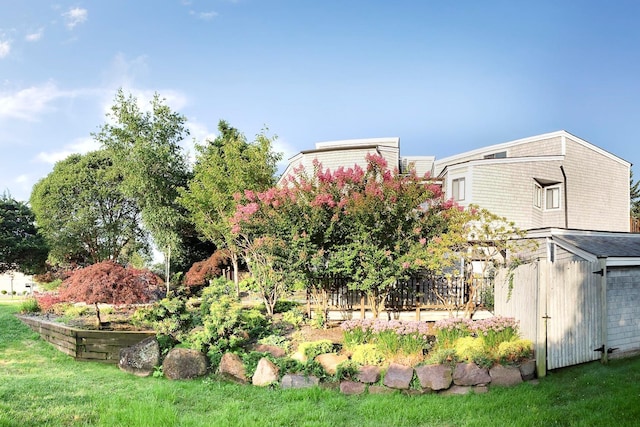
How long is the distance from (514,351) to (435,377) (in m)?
1.73

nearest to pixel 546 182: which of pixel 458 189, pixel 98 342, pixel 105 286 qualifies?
pixel 458 189

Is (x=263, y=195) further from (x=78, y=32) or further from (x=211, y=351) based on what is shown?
(x=78, y=32)

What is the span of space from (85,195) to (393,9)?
71.6 ft

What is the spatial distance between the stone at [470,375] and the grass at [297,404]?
243 mm

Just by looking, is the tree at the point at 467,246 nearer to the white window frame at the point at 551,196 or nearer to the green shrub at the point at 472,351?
the green shrub at the point at 472,351

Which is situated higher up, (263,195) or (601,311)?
(263,195)

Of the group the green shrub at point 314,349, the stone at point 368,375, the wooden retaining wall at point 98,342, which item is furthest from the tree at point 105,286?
the stone at point 368,375

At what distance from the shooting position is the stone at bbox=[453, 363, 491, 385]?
7059 mm

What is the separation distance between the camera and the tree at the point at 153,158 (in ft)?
76.7

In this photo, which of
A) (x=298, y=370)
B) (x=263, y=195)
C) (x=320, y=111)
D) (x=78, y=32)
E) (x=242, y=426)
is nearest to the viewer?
(x=242, y=426)

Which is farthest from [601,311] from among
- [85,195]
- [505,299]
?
[85,195]

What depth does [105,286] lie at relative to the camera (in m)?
10.7

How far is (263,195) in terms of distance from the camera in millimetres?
11531

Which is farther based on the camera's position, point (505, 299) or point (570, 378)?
point (505, 299)
